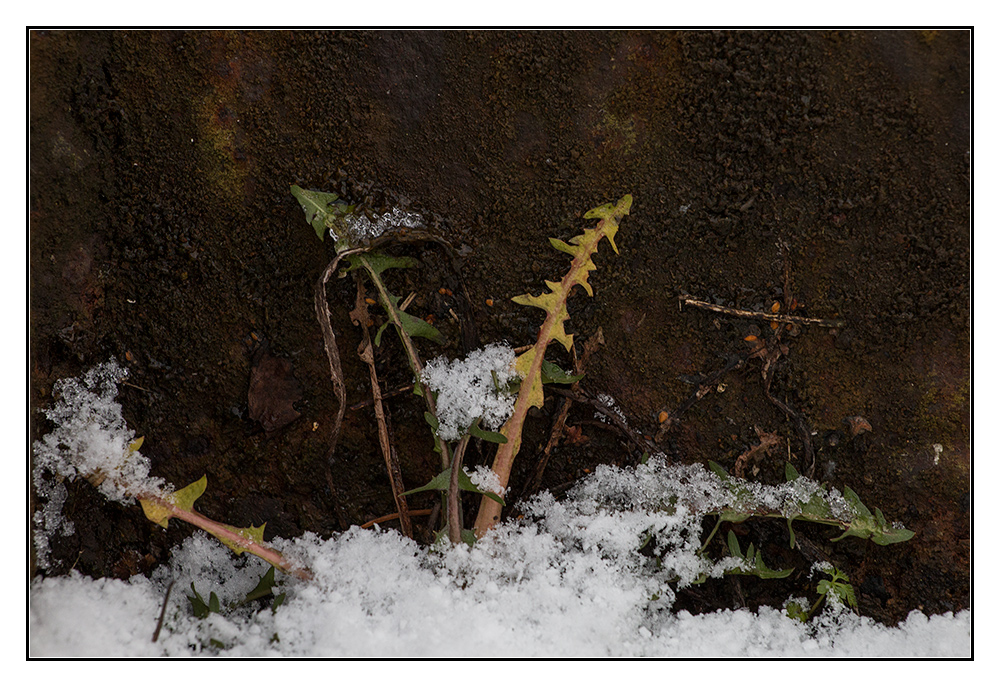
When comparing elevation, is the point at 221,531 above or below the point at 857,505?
below

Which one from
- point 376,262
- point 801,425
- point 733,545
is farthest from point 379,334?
point 801,425

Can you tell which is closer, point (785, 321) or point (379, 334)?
point (379, 334)

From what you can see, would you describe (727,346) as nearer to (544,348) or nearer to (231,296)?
(544,348)

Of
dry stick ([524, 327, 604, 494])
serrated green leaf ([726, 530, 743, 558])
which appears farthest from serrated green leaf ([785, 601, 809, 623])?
dry stick ([524, 327, 604, 494])

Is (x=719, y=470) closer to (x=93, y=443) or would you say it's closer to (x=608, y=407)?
(x=608, y=407)

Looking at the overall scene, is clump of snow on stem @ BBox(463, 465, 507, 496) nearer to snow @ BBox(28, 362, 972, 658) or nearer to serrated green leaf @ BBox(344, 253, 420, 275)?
snow @ BBox(28, 362, 972, 658)

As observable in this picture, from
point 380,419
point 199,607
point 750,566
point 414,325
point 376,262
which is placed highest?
point 376,262
